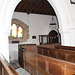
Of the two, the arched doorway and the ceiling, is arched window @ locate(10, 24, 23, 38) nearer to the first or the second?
the ceiling

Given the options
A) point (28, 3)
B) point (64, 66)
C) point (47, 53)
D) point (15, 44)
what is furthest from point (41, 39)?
point (64, 66)

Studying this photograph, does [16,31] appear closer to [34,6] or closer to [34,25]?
[34,25]

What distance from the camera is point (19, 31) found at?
939cm

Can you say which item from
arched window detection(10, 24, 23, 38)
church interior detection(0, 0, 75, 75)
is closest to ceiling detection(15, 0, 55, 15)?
church interior detection(0, 0, 75, 75)

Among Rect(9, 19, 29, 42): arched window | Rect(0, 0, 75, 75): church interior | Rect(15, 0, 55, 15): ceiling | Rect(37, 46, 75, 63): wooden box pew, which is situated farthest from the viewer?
Rect(9, 19, 29, 42): arched window

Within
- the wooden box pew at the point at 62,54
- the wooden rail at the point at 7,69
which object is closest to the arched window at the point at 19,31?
the wooden box pew at the point at 62,54

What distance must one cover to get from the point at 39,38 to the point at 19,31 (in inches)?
78.1

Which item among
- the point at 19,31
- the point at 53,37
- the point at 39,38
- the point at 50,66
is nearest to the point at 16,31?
the point at 19,31

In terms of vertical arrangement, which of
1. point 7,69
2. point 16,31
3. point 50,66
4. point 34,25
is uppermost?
point 34,25

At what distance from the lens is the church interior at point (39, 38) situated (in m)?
2.70

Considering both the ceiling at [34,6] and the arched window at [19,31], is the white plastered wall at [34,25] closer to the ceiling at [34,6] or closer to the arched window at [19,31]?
the arched window at [19,31]

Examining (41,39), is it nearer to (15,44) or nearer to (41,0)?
(15,44)

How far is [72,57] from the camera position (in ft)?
9.69

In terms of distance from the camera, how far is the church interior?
2.70m
